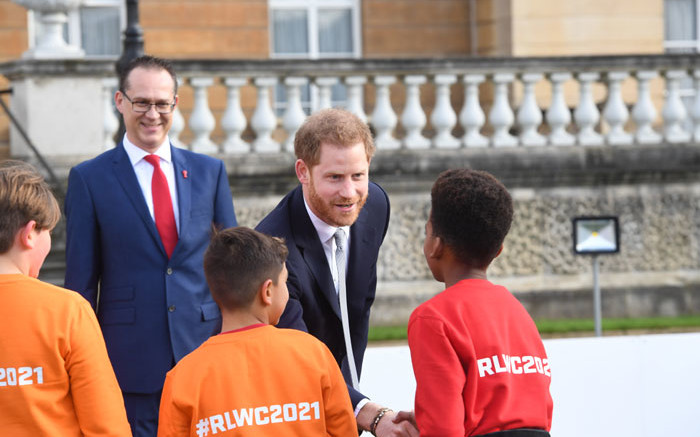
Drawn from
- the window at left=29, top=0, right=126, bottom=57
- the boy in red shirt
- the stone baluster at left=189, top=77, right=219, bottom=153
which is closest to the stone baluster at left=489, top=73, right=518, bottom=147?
the stone baluster at left=189, top=77, right=219, bottom=153

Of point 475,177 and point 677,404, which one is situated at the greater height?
point 475,177

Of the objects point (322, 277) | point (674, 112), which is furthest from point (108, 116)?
point (322, 277)

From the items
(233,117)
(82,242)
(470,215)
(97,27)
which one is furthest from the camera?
(97,27)

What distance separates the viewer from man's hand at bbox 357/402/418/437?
3168 mm

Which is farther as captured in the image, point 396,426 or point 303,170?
point 303,170

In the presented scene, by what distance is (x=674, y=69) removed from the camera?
10.4 metres

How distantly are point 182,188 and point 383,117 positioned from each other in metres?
5.79

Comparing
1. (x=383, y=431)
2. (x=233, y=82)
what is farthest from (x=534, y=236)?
(x=383, y=431)

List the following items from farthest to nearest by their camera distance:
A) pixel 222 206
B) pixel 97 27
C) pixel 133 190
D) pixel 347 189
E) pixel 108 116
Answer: pixel 97 27 < pixel 108 116 < pixel 222 206 < pixel 133 190 < pixel 347 189

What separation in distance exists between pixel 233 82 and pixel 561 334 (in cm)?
333

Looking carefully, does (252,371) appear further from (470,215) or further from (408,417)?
(470,215)

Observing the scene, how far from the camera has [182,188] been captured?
4.24 m

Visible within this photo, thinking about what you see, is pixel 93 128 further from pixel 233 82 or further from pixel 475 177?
pixel 475 177

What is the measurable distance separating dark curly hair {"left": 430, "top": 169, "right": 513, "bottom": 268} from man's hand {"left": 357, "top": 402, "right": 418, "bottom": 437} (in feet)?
1.51
